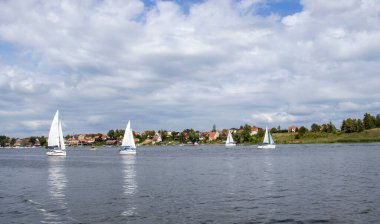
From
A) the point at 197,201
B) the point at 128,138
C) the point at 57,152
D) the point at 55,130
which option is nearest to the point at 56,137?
the point at 55,130

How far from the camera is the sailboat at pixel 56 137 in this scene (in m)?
133

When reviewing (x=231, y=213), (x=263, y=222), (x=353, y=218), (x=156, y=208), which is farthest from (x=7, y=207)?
(x=353, y=218)

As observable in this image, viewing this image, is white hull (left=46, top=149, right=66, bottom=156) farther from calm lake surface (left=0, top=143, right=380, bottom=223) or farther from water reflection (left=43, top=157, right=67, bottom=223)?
water reflection (left=43, top=157, right=67, bottom=223)

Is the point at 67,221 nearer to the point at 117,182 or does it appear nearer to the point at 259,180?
the point at 117,182

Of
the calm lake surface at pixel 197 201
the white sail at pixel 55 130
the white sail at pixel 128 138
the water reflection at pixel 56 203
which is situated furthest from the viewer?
the white sail at pixel 128 138

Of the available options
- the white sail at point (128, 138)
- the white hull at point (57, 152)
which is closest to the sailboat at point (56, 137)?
the white hull at point (57, 152)

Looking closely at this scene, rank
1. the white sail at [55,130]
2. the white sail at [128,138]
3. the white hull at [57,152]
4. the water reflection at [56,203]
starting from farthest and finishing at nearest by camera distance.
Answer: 1. the white sail at [128,138]
2. the white hull at [57,152]
3. the white sail at [55,130]
4. the water reflection at [56,203]

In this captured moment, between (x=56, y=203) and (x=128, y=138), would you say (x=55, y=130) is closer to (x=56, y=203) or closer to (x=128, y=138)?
(x=128, y=138)

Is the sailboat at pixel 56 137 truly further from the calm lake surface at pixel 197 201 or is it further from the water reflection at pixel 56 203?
the water reflection at pixel 56 203

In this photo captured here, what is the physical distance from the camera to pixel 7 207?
3825 centimetres

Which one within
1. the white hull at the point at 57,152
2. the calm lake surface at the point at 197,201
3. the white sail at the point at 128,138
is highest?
the white sail at the point at 128,138

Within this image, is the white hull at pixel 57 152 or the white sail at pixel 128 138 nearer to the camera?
the white hull at pixel 57 152

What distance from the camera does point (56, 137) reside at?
5344 inches

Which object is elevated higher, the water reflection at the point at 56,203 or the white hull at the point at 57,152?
the white hull at the point at 57,152
